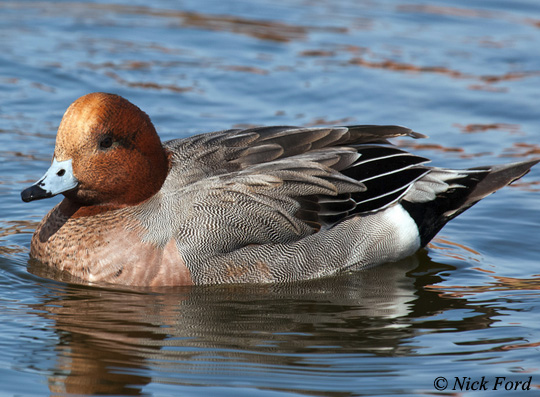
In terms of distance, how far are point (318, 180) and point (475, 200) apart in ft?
4.30

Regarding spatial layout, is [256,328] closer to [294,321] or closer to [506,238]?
[294,321]

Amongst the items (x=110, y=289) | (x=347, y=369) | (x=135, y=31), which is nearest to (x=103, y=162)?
(x=110, y=289)

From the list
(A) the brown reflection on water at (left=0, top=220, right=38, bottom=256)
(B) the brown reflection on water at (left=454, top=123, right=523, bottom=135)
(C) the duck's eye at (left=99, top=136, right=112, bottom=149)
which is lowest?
(A) the brown reflection on water at (left=0, top=220, right=38, bottom=256)

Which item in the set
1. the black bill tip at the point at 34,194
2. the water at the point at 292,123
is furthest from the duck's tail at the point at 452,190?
the black bill tip at the point at 34,194

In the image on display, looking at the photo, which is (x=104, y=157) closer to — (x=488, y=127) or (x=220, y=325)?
(x=220, y=325)

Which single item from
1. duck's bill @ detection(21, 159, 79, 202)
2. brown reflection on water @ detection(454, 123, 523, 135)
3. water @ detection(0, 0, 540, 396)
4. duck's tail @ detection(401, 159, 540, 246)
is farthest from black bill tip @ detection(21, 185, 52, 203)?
brown reflection on water @ detection(454, 123, 523, 135)

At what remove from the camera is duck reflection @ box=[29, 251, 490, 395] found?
17.6ft

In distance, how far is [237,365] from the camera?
5.39 m

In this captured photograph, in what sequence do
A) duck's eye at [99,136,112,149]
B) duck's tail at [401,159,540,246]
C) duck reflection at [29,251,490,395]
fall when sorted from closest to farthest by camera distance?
duck reflection at [29,251,490,395], duck's eye at [99,136,112,149], duck's tail at [401,159,540,246]

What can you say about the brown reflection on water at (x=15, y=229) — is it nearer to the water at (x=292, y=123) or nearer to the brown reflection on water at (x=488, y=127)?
the water at (x=292, y=123)

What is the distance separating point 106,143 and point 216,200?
2.78 feet

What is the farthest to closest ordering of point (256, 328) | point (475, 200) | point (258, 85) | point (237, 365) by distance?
point (258, 85)
point (475, 200)
point (256, 328)
point (237, 365)

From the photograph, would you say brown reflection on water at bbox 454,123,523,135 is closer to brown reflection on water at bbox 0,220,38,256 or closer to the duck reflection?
the duck reflection

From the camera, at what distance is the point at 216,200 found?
654 centimetres
